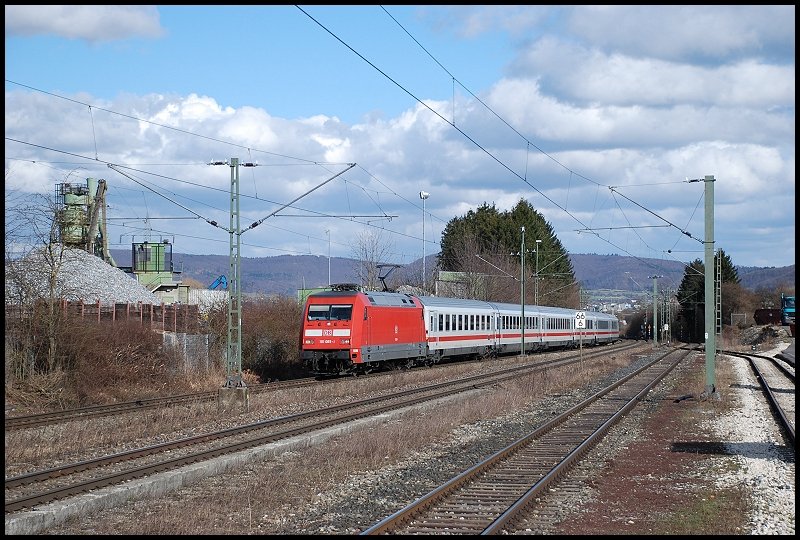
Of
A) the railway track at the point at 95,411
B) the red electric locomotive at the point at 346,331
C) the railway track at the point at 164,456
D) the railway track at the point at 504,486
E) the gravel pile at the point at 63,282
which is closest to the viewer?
the railway track at the point at 504,486

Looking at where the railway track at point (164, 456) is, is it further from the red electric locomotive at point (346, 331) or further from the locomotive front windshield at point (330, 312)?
the locomotive front windshield at point (330, 312)

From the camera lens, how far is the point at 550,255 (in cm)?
11144

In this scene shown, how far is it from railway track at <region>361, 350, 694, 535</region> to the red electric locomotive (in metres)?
11.9

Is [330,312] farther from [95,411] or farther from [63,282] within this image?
[95,411]

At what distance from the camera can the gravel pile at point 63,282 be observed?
27109 millimetres

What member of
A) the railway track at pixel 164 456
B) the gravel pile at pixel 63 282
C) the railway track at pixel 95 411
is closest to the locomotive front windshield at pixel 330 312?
the railway track at pixel 95 411

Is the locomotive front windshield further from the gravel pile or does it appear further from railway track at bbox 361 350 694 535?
railway track at bbox 361 350 694 535

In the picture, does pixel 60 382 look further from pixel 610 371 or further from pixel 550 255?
pixel 550 255

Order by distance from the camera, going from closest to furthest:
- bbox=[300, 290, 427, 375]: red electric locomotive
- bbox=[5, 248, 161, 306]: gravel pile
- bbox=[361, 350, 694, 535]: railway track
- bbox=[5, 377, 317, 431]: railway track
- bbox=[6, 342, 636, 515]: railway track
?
bbox=[361, 350, 694, 535]: railway track < bbox=[6, 342, 636, 515]: railway track < bbox=[5, 377, 317, 431]: railway track < bbox=[5, 248, 161, 306]: gravel pile < bbox=[300, 290, 427, 375]: red electric locomotive

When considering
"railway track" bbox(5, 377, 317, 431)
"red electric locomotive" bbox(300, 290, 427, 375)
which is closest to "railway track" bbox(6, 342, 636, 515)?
"railway track" bbox(5, 377, 317, 431)

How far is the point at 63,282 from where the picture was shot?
2950cm

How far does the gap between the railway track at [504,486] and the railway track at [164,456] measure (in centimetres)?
477

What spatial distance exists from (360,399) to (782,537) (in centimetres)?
1793

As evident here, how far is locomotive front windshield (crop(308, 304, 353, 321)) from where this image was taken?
3372 centimetres
